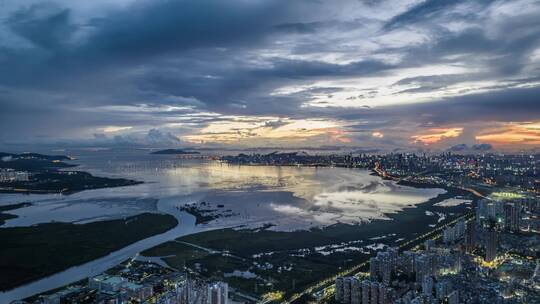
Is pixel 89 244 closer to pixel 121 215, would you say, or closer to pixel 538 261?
pixel 121 215

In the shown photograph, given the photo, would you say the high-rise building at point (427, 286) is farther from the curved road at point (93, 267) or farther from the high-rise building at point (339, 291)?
the curved road at point (93, 267)

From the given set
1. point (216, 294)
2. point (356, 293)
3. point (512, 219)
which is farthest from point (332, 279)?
point (512, 219)

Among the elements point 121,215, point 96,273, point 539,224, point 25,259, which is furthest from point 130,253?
point 539,224

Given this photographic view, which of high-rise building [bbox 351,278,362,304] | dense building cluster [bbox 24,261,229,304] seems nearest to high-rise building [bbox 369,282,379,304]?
high-rise building [bbox 351,278,362,304]

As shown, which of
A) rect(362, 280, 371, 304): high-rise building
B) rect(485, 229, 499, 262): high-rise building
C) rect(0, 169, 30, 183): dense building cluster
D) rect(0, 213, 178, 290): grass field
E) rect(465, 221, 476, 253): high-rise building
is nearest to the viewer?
rect(362, 280, 371, 304): high-rise building

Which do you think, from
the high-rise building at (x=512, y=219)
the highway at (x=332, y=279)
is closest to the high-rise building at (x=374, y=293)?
the highway at (x=332, y=279)

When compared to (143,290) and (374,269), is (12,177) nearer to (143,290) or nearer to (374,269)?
(143,290)

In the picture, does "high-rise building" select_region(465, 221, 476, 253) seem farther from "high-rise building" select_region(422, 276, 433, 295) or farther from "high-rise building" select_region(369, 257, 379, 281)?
"high-rise building" select_region(422, 276, 433, 295)
